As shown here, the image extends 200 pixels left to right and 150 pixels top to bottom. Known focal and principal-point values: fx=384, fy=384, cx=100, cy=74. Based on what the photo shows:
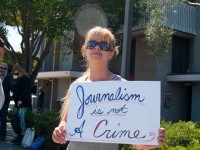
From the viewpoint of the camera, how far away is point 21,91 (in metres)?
8.91

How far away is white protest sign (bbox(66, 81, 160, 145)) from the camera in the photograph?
2.75 meters

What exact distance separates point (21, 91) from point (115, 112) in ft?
20.8

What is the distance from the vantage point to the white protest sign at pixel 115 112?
275 cm

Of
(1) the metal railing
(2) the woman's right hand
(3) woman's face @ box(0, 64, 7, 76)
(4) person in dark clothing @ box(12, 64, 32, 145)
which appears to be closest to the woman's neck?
(2) the woman's right hand

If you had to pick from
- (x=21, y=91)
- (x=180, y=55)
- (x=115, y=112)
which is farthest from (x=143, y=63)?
(x=115, y=112)

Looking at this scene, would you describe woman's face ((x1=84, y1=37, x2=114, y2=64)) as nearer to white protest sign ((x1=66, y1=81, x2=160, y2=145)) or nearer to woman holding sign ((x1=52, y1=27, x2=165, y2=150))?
woman holding sign ((x1=52, y1=27, x2=165, y2=150))

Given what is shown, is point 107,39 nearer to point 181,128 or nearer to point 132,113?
point 132,113

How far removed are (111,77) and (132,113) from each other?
366mm

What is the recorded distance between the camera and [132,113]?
2.83m

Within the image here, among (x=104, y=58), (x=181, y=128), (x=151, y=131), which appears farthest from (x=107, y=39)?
(x=181, y=128)

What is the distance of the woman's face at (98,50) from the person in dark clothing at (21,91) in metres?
6.02

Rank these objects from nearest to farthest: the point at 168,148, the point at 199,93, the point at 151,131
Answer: the point at 151,131
the point at 168,148
the point at 199,93

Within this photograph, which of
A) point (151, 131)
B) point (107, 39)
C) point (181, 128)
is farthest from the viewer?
point (181, 128)

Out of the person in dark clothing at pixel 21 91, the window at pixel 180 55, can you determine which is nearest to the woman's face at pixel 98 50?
the person in dark clothing at pixel 21 91
